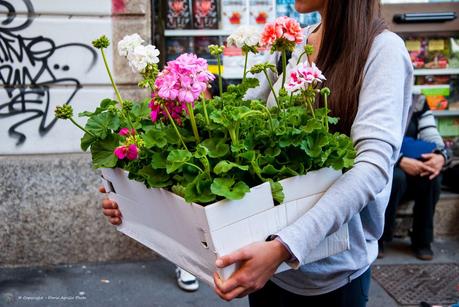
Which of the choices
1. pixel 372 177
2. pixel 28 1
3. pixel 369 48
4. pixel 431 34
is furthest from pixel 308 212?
pixel 431 34

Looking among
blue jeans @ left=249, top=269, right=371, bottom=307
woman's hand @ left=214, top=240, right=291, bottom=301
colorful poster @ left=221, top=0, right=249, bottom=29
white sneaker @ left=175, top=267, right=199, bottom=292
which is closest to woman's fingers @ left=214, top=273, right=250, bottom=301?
woman's hand @ left=214, top=240, right=291, bottom=301

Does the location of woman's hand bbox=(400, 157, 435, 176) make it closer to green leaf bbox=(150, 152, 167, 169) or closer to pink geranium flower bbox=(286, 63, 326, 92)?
pink geranium flower bbox=(286, 63, 326, 92)

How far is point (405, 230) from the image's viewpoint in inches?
185

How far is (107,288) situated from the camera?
12.5ft

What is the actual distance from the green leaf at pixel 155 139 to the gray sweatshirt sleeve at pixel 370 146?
367 millimetres

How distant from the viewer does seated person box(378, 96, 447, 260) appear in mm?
4293

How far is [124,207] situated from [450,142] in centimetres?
425

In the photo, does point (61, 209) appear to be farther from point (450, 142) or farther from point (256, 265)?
point (450, 142)

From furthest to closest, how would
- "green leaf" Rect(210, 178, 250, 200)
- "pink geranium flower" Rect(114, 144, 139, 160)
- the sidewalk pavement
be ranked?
1. the sidewalk pavement
2. "pink geranium flower" Rect(114, 144, 139, 160)
3. "green leaf" Rect(210, 178, 250, 200)

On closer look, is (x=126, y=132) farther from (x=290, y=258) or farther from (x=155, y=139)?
(x=290, y=258)

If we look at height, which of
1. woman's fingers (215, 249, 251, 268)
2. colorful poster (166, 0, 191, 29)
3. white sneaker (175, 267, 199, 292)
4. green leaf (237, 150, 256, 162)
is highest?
colorful poster (166, 0, 191, 29)

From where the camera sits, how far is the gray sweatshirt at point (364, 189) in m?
1.30

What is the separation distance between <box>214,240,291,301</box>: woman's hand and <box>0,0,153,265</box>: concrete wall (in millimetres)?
2978

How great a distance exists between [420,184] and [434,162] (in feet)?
0.70
